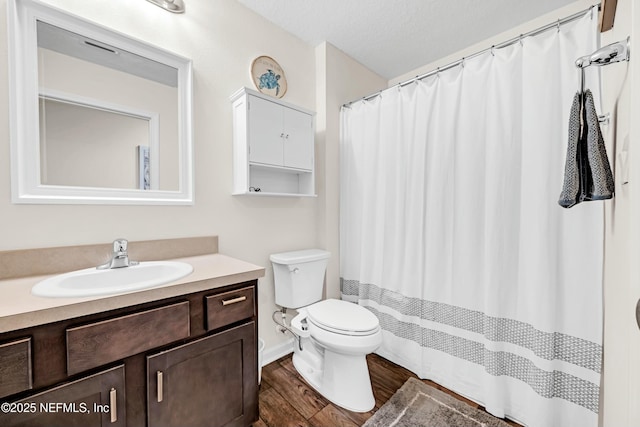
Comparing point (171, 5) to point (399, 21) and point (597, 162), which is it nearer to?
point (399, 21)

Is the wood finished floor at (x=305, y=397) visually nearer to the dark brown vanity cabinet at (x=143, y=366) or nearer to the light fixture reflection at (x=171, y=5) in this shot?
the dark brown vanity cabinet at (x=143, y=366)

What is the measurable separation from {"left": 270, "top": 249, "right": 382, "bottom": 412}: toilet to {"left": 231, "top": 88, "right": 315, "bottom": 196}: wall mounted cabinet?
53cm

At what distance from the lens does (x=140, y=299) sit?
0.88 m

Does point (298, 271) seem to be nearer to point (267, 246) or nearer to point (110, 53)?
point (267, 246)

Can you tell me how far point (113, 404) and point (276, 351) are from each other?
1.14 metres

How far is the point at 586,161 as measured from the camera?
0.96 metres

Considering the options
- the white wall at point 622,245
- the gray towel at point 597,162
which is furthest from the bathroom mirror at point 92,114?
the gray towel at point 597,162

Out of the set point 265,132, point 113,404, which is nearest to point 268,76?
point 265,132

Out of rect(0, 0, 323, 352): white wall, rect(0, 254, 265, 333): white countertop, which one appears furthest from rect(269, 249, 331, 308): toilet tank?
rect(0, 254, 265, 333): white countertop

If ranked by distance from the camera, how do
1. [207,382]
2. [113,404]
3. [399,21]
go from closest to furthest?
[113,404] < [207,382] < [399,21]

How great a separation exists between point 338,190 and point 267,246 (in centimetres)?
76

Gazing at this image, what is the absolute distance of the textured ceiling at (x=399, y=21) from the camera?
167cm

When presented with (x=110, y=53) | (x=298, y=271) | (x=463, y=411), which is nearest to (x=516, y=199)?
(x=463, y=411)

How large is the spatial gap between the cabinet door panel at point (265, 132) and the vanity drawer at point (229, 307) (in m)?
0.83
